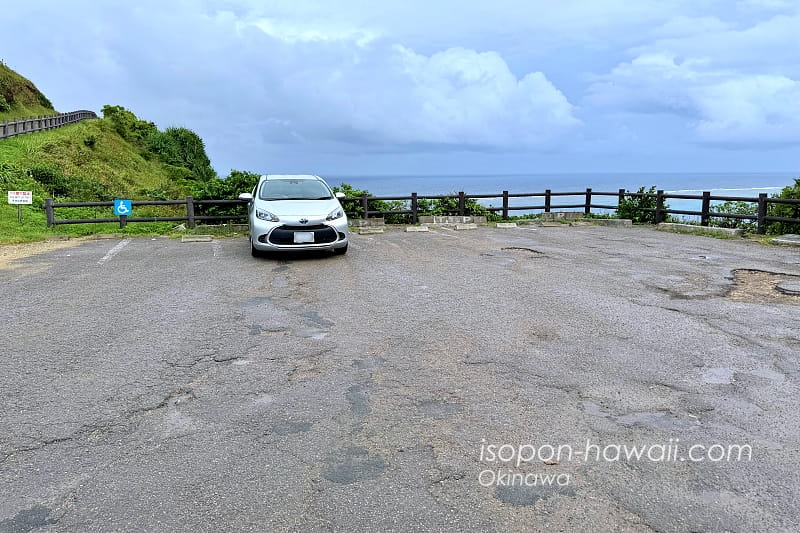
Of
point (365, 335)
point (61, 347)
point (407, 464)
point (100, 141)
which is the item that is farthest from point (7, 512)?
point (100, 141)

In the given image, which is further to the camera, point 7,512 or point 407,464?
point 407,464

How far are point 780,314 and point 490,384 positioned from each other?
167 inches

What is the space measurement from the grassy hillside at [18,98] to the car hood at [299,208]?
3689 centimetres

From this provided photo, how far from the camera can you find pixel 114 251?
1169cm

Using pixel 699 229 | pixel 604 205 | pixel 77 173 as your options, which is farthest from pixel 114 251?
pixel 77 173

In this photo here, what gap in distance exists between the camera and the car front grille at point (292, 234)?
988 centimetres

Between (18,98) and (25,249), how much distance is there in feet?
133

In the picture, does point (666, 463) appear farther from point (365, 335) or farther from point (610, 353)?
point (365, 335)

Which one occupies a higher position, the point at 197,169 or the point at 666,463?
the point at 197,169

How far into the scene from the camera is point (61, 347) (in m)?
5.27

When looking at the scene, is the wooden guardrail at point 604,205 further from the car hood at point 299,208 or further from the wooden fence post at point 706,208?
the car hood at point 299,208

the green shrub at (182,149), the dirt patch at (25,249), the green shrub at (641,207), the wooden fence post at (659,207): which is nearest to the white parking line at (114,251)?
the dirt patch at (25,249)

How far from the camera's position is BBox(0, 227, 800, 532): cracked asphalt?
2803 mm

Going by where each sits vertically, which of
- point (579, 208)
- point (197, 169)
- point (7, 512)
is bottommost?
point (7, 512)
